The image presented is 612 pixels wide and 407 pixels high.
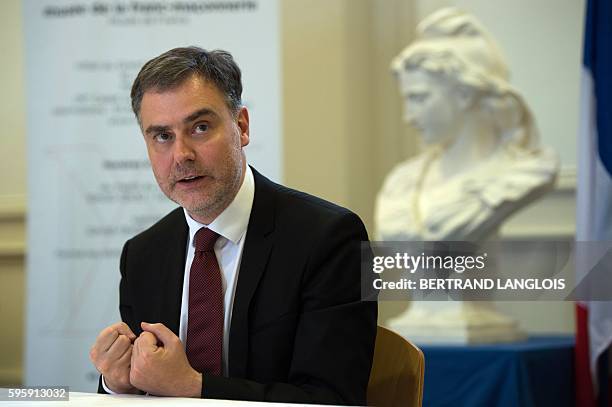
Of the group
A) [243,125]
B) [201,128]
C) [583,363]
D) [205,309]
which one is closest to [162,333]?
[205,309]

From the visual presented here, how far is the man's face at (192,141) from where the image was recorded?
6.45 feet

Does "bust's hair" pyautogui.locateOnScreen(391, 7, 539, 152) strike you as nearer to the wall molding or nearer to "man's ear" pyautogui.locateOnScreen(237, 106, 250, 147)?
"man's ear" pyautogui.locateOnScreen(237, 106, 250, 147)

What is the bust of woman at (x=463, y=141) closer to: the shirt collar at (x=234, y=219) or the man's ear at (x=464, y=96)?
the man's ear at (x=464, y=96)

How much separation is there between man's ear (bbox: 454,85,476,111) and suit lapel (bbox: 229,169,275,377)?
2.32 metres

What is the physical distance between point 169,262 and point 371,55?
390 centimetres

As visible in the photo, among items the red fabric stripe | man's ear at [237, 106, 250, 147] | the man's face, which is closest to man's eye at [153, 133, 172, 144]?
the man's face

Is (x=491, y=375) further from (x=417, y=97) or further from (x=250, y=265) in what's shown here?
(x=250, y=265)

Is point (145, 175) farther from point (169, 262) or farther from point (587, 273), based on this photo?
point (169, 262)

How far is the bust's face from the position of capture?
14.3 feet

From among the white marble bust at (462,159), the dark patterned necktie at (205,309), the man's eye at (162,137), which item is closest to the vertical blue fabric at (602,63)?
the white marble bust at (462,159)

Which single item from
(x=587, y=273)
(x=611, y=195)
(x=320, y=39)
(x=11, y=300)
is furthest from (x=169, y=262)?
(x=11, y=300)

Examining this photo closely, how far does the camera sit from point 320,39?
5664mm

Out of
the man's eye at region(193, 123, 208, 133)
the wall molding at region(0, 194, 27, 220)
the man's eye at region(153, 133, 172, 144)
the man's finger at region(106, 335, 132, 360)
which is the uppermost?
the man's eye at region(193, 123, 208, 133)

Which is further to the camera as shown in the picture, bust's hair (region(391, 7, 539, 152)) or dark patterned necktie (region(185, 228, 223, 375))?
bust's hair (region(391, 7, 539, 152))
